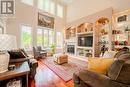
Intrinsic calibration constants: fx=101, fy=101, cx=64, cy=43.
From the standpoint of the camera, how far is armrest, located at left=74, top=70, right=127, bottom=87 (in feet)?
4.40

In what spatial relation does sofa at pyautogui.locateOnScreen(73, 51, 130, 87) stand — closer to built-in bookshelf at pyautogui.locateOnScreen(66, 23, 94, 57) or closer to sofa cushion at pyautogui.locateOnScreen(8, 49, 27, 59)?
sofa cushion at pyautogui.locateOnScreen(8, 49, 27, 59)

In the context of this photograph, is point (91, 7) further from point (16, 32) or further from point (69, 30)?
point (16, 32)

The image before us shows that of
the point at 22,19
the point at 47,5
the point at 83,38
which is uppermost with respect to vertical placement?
the point at 47,5

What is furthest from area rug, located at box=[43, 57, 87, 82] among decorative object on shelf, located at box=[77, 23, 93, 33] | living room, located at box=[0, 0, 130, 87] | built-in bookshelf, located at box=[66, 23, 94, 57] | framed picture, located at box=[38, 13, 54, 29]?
framed picture, located at box=[38, 13, 54, 29]

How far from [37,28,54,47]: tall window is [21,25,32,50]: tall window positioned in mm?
721

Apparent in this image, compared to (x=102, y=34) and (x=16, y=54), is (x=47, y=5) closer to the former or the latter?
(x=102, y=34)

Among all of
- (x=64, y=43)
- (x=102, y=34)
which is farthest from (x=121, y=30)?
(x=64, y=43)

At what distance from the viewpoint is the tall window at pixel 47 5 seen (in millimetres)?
7926

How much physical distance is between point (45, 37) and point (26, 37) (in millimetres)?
1647

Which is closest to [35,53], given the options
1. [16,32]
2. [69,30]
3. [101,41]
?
[16,32]

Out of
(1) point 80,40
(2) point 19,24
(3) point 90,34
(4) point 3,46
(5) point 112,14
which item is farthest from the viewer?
(1) point 80,40

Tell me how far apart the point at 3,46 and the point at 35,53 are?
495 cm

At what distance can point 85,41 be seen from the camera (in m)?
6.68

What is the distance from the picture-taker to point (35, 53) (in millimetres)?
6711
